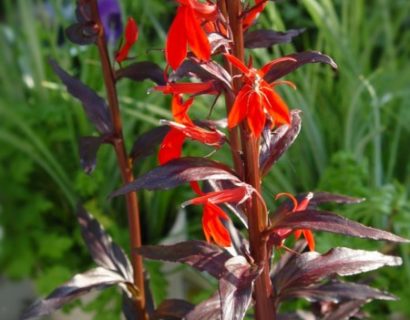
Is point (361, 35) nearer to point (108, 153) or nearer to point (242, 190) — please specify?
point (108, 153)

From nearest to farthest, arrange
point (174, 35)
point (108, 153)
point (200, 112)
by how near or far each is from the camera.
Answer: point (174, 35) < point (200, 112) < point (108, 153)

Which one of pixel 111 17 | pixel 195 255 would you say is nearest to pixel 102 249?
pixel 195 255

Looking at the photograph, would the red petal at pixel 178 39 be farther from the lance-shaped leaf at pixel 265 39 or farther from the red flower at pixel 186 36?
the lance-shaped leaf at pixel 265 39

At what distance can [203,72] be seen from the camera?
73 centimetres

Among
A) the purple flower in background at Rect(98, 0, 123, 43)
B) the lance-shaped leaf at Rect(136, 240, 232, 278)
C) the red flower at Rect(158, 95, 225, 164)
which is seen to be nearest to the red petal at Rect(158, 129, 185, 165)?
the red flower at Rect(158, 95, 225, 164)

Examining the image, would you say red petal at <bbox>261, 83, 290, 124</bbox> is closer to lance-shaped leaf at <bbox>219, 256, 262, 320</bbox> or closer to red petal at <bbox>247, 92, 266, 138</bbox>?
red petal at <bbox>247, 92, 266, 138</bbox>

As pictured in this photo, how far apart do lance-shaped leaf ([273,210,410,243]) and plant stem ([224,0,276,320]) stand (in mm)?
24

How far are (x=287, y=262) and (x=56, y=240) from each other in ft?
2.59

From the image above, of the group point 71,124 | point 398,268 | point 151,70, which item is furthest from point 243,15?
point 71,124

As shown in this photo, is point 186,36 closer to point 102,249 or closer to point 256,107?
point 256,107

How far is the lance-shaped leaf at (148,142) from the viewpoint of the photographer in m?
0.93

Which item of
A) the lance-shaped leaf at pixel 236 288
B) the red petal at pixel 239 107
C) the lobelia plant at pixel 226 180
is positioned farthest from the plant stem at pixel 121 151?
the red petal at pixel 239 107

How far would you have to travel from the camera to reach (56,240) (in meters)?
1.57

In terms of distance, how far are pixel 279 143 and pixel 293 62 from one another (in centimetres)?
9
